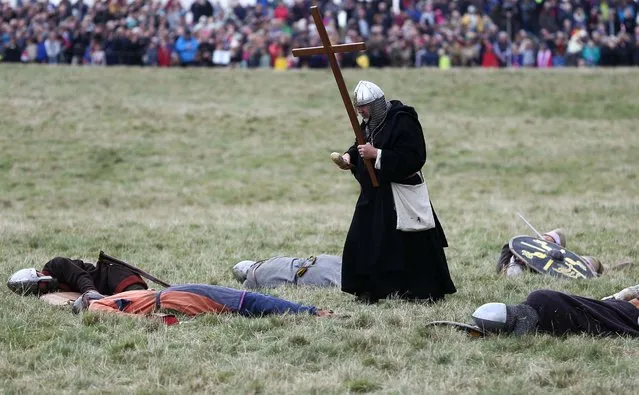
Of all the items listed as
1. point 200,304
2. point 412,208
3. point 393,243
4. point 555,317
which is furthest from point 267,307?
point 555,317

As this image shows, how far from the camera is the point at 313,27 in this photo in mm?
31312

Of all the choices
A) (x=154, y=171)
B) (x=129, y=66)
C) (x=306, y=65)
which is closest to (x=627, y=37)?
(x=306, y=65)

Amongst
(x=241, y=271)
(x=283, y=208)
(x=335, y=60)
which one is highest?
(x=335, y=60)

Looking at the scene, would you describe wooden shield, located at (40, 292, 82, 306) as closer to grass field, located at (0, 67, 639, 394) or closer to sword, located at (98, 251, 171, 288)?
Result: grass field, located at (0, 67, 639, 394)

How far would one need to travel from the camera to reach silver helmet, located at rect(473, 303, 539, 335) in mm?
6762

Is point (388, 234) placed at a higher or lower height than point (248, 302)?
higher

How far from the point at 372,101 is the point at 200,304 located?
2.15 metres

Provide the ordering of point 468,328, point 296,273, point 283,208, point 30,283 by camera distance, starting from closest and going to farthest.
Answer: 1. point 468,328
2. point 30,283
3. point 296,273
4. point 283,208

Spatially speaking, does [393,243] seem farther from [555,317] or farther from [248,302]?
[555,317]

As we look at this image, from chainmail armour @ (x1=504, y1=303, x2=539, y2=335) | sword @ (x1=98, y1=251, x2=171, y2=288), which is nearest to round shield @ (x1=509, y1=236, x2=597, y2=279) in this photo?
chainmail armour @ (x1=504, y1=303, x2=539, y2=335)

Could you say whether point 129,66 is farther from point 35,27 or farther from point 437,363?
point 437,363

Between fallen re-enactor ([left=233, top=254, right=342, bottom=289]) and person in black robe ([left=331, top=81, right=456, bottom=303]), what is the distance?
75 centimetres

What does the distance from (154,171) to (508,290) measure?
43.0 feet

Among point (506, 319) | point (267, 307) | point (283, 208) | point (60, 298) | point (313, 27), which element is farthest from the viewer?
point (313, 27)
